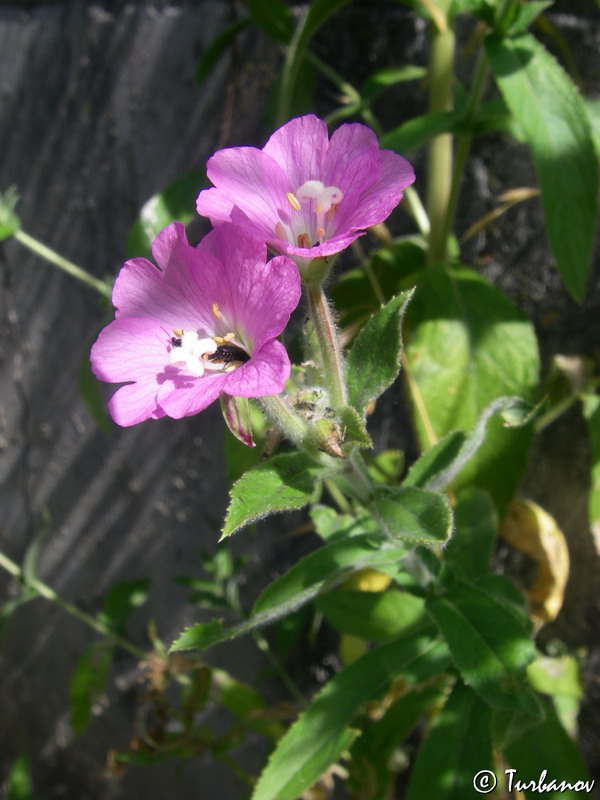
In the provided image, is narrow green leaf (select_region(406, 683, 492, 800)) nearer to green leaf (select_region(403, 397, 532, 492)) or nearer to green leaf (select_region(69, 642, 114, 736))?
green leaf (select_region(403, 397, 532, 492))

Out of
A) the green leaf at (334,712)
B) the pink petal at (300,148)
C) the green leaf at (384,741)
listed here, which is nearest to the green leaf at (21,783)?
the green leaf at (384,741)

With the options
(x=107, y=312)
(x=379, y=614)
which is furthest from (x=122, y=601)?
(x=379, y=614)

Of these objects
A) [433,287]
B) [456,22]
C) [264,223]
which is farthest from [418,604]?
[456,22]

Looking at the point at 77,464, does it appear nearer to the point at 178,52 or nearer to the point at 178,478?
the point at 178,478

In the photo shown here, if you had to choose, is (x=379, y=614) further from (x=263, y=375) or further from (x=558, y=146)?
(x=558, y=146)

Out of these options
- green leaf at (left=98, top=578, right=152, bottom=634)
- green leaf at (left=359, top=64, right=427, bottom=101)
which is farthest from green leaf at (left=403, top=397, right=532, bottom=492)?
green leaf at (left=98, top=578, right=152, bottom=634)
